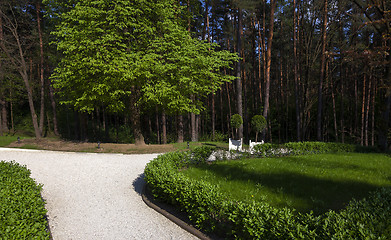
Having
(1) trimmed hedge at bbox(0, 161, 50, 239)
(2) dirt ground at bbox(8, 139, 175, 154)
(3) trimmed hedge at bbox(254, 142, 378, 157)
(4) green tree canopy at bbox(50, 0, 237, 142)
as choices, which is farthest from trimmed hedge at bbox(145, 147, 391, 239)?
(4) green tree canopy at bbox(50, 0, 237, 142)

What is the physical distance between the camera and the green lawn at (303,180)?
6.31 m

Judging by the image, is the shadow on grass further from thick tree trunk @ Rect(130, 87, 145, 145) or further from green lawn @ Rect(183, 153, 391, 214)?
thick tree trunk @ Rect(130, 87, 145, 145)

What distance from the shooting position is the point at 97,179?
1001 cm

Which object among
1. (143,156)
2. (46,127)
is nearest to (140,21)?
(143,156)

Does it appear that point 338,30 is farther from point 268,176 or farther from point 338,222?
point 338,222

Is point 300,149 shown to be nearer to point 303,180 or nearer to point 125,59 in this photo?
point 303,180

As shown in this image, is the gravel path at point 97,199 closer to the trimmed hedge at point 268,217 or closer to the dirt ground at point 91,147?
the trimmed hedge at point 268,217

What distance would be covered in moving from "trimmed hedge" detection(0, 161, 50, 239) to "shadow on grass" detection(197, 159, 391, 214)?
17.4 feet

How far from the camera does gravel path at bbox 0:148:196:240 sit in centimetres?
575

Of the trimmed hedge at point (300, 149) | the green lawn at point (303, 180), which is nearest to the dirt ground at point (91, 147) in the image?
the trimmed hedge at point (300, 149)

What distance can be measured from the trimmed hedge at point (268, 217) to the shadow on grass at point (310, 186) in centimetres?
104

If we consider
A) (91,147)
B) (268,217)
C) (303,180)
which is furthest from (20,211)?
(91,147)

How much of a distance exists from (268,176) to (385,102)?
10903 millimetres

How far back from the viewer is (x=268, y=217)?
4262mm
